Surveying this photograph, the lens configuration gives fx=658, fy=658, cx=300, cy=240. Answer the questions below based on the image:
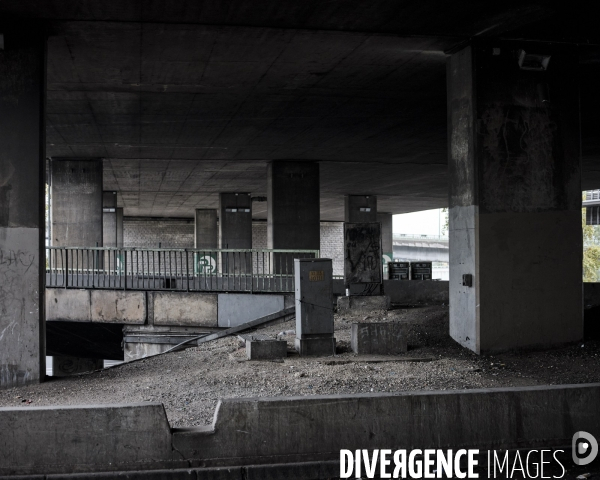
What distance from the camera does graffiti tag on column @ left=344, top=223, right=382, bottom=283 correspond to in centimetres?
1844

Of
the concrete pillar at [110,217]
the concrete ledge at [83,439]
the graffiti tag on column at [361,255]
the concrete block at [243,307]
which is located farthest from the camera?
the concrete pillar at [110,217]

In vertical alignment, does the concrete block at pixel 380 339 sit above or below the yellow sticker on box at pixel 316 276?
below

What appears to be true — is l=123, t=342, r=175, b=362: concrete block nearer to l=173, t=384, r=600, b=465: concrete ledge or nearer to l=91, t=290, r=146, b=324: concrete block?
l=91, t=290, r=146, b=324: concrete block

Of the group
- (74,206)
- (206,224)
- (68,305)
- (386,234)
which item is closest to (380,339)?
(68,305)

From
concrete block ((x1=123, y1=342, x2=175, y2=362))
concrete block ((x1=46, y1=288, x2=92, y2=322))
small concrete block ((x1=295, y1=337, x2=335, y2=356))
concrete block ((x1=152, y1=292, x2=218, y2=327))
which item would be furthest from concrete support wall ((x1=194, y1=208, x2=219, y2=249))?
small concrete block ((x1=295, y1=337, x2=335, y2=356))

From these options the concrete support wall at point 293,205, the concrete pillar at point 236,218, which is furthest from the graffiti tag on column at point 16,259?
the concrete pillar at point 236,218

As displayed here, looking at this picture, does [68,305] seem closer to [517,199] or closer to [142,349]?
[142,349]

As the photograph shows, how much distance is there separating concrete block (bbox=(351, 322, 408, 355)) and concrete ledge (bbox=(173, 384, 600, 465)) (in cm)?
587

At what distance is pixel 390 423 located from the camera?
6.39 metres

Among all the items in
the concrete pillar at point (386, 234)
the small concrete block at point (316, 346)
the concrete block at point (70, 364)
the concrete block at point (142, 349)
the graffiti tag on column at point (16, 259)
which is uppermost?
the concrete pillar at point (386, 234)

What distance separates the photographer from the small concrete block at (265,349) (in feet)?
40.0

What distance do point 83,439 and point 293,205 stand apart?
22.7 meters

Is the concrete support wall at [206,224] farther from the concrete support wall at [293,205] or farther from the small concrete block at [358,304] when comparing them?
the small concrete block at [358,304]

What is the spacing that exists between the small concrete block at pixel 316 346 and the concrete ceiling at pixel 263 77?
18.7 feet
